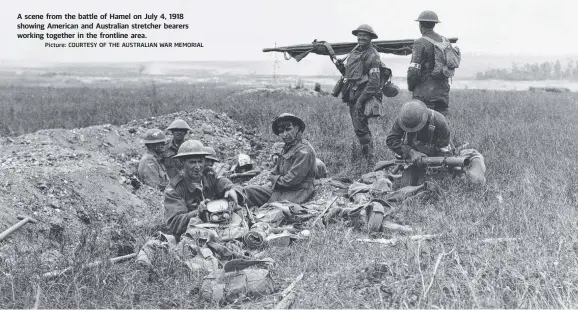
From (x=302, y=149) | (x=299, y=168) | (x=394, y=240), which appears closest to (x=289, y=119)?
(x=302, y=149)

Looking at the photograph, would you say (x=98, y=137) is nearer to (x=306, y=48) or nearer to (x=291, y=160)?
(x=306, y=48)

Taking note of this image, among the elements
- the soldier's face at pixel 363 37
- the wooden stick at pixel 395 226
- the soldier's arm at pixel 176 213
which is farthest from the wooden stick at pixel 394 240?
the soldier's face at pixel 363 37

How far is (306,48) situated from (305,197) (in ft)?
13.3

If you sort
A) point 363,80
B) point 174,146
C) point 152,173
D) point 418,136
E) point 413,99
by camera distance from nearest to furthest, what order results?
point 418,136 → point 413,99 → point 363,80 → point 152,173 → point 174,146

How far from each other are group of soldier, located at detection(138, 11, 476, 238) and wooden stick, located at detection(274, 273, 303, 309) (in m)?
1.40

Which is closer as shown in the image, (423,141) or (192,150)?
(192,150)

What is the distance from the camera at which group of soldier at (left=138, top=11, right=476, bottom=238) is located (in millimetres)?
5316

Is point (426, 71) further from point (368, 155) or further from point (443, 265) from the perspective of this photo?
point (443, 265)

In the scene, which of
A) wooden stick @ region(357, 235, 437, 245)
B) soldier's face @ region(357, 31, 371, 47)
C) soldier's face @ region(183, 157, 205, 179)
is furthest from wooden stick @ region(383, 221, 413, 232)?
soldier's face @ region(357, 31, 371, 47)

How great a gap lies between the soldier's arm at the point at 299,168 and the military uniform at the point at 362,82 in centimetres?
216

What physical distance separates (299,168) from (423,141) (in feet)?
4.78

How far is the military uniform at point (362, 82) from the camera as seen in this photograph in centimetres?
809

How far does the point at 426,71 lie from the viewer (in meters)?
7.27

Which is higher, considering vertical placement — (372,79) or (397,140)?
(372,79)
